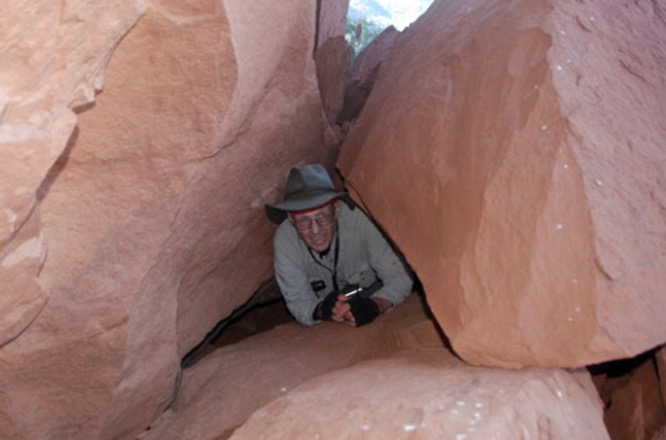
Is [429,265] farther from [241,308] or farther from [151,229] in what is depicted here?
[241,308]

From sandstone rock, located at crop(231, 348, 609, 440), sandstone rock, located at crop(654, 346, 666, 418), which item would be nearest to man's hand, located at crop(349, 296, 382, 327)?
sandstone rock, located at crop(231, 348, 609, 440)

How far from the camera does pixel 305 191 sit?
3.31 metres

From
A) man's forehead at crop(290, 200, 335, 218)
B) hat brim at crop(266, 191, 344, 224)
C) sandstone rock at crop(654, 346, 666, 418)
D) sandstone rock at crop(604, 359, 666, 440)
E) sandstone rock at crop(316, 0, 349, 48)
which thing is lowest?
sandstone rock at crop(604, 359, 666, 440)

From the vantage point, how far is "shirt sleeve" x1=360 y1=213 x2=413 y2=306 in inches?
142

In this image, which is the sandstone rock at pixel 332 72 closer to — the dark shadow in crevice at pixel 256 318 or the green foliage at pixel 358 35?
the dark shadow in crevice at pixel 256 318

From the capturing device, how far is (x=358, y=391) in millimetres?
2238

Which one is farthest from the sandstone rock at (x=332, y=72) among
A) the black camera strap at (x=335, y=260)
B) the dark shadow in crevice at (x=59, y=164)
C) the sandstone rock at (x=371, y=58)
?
the dark shadow in crevice at (x=59, y=164)

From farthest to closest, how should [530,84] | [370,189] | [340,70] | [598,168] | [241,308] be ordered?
[340,70] < [241,308] < [370,189] < [530,84] < [598,168]

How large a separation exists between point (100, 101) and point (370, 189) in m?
1.31

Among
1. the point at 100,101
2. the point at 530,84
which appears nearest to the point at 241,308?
the point at 100,101

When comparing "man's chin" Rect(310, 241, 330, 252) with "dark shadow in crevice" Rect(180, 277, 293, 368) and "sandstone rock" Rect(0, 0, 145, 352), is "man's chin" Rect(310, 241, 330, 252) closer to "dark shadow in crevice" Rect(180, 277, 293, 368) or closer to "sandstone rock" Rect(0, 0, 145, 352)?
"dark shadow in crevice" Rect(180, 277, 293, 368)

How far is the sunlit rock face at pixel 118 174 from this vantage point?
1.76 meters

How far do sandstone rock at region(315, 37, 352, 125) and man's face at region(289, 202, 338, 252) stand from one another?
1.11 meters

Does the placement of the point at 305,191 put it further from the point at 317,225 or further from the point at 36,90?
Answer: the point at 36,90
